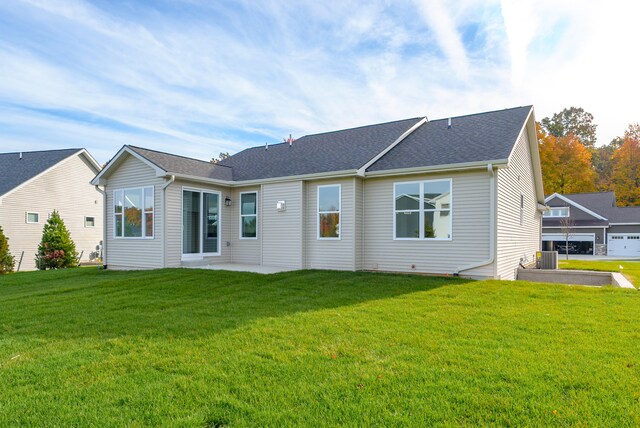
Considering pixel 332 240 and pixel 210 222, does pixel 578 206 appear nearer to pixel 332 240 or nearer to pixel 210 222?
pixel 332 240

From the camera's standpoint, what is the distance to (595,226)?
31.0 metres

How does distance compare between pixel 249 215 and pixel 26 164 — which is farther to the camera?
pixel 26 164

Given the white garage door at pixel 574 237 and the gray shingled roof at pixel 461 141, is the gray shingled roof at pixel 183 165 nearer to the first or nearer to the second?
the gray shingled roof at pixel 461 141

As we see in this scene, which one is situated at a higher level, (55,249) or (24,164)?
(24,164)

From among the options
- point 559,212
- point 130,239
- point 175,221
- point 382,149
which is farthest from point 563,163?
point 130,239

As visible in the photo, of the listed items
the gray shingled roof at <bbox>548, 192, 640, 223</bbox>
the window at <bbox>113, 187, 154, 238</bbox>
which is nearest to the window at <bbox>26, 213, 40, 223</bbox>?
the window at <bbox>113, 187, 154, 238</bbox>

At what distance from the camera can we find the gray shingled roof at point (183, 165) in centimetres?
1158

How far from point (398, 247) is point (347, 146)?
443cm

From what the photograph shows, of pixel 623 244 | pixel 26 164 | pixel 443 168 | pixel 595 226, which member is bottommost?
pixel 623 244

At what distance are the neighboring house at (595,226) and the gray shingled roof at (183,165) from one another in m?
28.1

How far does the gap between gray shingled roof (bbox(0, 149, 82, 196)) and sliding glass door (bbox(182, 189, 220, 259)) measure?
12.8m

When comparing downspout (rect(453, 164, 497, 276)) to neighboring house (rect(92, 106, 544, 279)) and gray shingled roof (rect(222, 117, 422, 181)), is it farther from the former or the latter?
gray shingled roof (rect(222, 117, 422, 181))

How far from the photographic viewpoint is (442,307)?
6.35 meters

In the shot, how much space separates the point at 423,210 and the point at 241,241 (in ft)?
20.0
